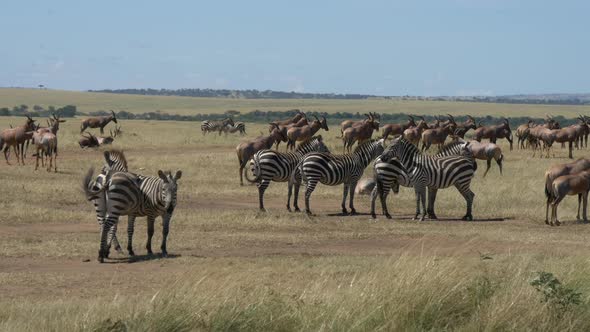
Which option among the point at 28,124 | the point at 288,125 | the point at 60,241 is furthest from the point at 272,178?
the point at 288,125

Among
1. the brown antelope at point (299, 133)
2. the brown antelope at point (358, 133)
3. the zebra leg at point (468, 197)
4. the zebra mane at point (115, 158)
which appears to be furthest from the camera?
the brown antelope at point (358, 133)

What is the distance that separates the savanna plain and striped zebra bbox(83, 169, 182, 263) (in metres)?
0.43

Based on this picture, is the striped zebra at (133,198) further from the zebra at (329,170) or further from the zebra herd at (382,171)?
the zebra at (329,170)

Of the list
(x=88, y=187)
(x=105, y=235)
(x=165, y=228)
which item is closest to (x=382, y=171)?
(x=165, y=228)

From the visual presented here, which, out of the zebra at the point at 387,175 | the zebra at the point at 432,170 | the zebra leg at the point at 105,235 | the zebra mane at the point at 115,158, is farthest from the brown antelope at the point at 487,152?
the zebra leg at the point at 105,235

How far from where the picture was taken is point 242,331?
29.4 ft

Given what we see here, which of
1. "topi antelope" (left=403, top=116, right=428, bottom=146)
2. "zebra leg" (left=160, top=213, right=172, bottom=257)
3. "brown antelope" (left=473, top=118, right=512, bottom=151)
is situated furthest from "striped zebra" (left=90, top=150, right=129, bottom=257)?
"brown antelope" (left=473, top=118, right=512, bottom=151)

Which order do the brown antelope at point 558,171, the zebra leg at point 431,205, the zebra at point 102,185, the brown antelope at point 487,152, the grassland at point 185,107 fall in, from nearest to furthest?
1. the zebra at point 102,185
2. the brown antelope at point 558,171
3. the zebra leg at point 431,205
4. the brown antelope at point 487,152
5. the grassland at point 185,107

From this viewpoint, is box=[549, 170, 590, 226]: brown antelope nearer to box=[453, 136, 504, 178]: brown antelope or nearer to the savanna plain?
the savanna plain

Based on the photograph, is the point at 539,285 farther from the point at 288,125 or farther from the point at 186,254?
the point at 288,125

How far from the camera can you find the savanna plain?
360 inches

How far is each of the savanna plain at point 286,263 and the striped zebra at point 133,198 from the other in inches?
17.0

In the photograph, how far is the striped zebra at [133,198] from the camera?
1490 cm

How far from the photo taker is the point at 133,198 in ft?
49.7
